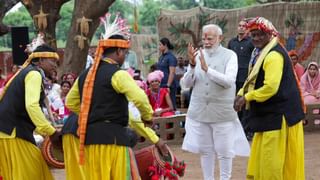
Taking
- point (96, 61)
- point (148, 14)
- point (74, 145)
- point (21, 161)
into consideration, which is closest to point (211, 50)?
point (96, 61)

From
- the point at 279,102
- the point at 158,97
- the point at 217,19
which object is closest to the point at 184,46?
the point at 217,19

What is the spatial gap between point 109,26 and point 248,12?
38.9ft

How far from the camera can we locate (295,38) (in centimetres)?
1599

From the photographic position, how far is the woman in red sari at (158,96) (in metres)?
9.97

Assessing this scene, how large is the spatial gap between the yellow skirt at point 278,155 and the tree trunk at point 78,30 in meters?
7.05

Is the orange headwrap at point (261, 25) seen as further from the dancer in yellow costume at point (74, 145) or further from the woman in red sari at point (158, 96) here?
the woman in red sari at point (158, 96)

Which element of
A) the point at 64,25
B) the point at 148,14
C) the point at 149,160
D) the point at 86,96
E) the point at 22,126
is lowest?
the point at 64,25

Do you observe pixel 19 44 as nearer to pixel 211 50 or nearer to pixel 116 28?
pixel 211 50

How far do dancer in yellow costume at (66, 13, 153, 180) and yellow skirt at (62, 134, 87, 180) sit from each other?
7.5 inches

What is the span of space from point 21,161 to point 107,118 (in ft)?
3.41

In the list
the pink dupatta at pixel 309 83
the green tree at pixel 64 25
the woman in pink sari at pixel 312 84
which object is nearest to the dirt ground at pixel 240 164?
the woman in pink sari at pixel 312 84

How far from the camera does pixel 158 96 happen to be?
10117 millimetres

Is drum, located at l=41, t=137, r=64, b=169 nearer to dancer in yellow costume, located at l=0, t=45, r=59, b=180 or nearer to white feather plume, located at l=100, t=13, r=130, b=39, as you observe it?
dancer in yellow costume, located at l=0, t=45, r=59, b=180

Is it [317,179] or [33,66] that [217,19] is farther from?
[33,66]
